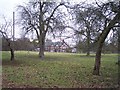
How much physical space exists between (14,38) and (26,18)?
629cm

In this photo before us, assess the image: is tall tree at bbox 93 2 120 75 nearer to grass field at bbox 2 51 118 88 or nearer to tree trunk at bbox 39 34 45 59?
grass field at bbox 2 51 118 88

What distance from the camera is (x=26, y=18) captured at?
78.0 feet

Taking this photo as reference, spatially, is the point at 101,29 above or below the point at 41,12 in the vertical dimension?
below

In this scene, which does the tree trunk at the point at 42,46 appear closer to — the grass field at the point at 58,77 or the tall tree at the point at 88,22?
the grass field at the point at 58,77

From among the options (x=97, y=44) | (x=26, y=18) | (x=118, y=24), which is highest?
(x=26, y=18)

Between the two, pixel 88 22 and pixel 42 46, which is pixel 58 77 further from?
pixel 42 46

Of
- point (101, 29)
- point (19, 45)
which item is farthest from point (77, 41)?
point (19, 45)

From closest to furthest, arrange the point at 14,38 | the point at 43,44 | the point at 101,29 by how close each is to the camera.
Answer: the point at 101,29
the point at 14,38
the point at 43,44

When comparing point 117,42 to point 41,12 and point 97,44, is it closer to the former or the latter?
point 97,44

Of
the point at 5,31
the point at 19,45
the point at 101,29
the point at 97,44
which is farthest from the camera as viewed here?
the point at 19,45

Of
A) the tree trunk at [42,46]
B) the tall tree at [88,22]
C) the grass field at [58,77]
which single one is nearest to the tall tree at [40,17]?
the tree trunk at [42,46]

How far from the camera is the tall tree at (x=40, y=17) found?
23562mm

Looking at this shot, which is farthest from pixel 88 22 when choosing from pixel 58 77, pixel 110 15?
pixel 58 77

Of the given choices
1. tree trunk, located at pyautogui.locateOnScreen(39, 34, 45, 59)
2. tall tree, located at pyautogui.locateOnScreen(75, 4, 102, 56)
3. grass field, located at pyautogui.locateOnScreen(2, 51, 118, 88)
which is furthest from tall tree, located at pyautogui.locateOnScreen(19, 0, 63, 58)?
tall tree, located at pyautogui.locateOnScreen(75, 4, 102, 56)
